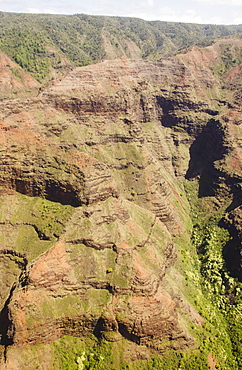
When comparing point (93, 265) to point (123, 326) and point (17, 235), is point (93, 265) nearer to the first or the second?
point (123, 326)

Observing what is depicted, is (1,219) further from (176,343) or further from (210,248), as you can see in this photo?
(210,248)

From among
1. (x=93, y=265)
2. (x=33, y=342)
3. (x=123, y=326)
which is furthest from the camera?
(x=93, y=265)

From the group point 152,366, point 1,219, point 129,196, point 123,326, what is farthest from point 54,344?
point 129,196

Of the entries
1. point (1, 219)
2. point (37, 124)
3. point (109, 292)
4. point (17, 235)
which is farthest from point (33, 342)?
point (37, 124)

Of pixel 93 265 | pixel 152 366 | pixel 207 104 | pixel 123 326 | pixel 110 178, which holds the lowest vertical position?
pixel 152 366

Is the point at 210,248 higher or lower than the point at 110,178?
lower

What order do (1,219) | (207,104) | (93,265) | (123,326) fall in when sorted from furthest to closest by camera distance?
(207,104), (1,219), (93,265), (123,326)

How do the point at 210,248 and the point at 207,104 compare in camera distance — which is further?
the point at 207,104
